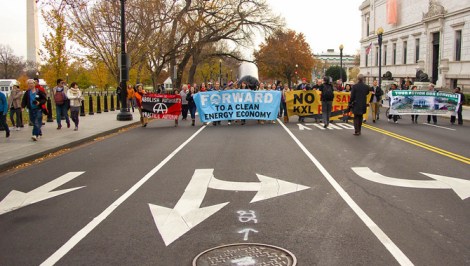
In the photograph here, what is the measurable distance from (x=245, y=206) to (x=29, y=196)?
372 centimetres

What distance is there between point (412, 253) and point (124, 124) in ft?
57.2

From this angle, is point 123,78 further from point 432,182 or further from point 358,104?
point 432,182

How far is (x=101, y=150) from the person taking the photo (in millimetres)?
13500

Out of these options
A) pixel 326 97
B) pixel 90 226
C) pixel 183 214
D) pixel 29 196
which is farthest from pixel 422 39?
pixel 90 226

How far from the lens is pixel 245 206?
6906mm

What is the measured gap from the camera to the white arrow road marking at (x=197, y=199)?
5.98 meters

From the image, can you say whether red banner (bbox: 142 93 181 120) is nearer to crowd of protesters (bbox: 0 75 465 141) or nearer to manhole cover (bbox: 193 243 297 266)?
crowd of protesters (bbox: 0 75 465 141)

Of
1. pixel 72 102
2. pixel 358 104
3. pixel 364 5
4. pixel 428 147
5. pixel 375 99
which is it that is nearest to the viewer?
pixel 428 147

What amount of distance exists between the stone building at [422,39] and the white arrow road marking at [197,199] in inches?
1488

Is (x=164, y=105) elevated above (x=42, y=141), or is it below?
above

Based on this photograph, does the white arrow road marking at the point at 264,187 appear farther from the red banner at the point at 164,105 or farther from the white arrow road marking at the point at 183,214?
the red banner at the point at 164,105

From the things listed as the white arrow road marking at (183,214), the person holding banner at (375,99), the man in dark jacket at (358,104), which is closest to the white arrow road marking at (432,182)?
the white arrow road marking at (183,214)

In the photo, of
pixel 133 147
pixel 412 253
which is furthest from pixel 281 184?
pixel 133 147

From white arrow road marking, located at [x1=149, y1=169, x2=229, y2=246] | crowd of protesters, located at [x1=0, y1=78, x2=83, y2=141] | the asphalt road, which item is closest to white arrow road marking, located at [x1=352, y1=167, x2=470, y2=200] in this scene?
the asphalt road
